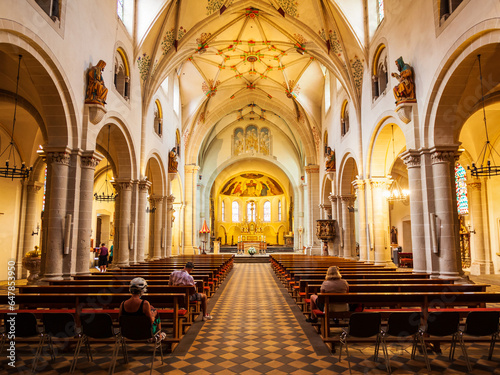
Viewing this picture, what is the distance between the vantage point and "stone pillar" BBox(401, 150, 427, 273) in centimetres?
1091

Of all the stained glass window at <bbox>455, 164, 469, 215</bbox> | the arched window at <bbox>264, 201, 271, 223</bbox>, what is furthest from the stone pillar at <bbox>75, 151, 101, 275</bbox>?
the arched window at <bbox>264, 201, 271, 223</bbox>

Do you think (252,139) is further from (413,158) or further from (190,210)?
(413,158)

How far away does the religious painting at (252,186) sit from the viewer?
42.7 m

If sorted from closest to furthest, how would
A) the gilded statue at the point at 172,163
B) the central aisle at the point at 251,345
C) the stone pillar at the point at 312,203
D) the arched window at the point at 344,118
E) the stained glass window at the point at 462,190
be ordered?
the central aisle at the point at 251,345 → the stained glass window at the point at 462,190 → the arched window at the point at 344,118 → the gilded statue at the point at 172,163 → the stone pillar at the point at 312,203

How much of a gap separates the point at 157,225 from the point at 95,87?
1061 cm

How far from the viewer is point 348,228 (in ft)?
65.1

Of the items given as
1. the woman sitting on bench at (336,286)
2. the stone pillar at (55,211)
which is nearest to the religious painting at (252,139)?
the stone pillar at (55,211)

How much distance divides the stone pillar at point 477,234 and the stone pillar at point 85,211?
1567 cm

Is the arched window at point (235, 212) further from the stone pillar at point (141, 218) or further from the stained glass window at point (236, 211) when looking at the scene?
the stone pillar at point (141, 218)

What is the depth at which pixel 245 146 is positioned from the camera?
113ft

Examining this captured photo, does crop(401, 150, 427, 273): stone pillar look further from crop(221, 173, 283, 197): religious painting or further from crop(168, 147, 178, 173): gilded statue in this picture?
crop(221, 173, 283, 197): religious painting

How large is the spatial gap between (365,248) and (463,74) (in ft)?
28.4

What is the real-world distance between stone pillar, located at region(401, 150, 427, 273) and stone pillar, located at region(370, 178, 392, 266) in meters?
4.32

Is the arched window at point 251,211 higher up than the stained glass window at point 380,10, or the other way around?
the stained glass window at point 380,10
